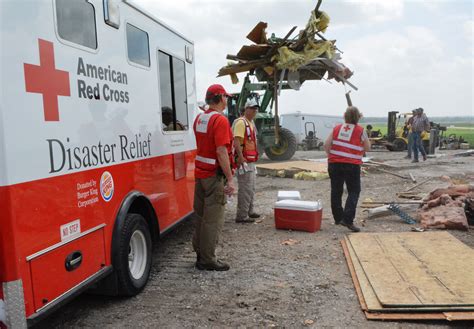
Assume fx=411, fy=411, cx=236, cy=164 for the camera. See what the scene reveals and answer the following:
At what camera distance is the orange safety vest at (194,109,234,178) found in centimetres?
434

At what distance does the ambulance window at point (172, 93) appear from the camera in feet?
15.6

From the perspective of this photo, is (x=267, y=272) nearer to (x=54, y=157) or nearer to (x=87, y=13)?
(x=54, y=157)

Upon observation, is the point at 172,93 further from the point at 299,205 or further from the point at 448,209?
the point at 448,209

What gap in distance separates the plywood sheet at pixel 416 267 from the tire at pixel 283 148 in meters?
10.3

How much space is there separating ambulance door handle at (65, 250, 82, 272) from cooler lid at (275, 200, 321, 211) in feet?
11.6

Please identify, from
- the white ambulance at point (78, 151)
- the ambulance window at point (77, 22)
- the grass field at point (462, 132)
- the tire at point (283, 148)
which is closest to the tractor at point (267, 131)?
the tire at point (283, 148)

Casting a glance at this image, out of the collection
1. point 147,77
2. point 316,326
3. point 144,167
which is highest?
point 147,77

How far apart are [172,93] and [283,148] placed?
36.6 feet

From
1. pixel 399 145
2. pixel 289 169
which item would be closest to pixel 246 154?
pixel 289 169

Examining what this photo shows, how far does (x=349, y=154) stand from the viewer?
5809 millimetres

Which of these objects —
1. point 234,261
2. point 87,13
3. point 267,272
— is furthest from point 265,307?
point 87,13

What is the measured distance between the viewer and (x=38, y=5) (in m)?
2.58

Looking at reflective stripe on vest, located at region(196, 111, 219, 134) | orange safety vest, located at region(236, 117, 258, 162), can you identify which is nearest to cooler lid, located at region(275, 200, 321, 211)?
orange safety vest, located at region(236, 117, 258, 162)

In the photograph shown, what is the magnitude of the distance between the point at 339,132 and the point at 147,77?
2929 millimetres
